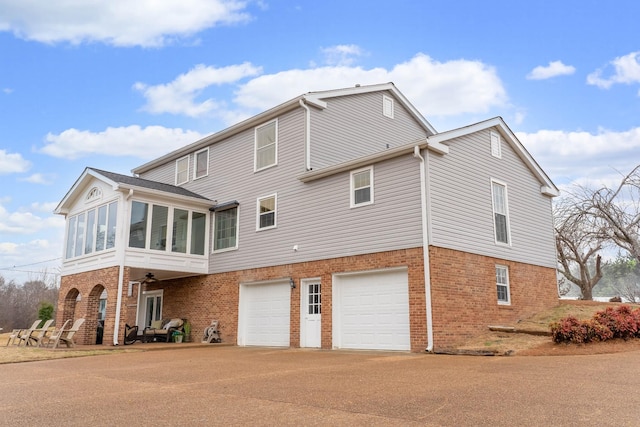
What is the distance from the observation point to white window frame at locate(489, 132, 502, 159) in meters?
15.3

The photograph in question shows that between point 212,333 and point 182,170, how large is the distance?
7446 mm

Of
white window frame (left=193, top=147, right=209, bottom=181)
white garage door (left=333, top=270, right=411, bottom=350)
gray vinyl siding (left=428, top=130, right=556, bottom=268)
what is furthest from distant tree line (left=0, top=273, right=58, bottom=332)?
gray vinyl siding (left=428, top=130, right=556, bottom=268)

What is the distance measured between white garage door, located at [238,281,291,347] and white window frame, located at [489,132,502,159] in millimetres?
7777

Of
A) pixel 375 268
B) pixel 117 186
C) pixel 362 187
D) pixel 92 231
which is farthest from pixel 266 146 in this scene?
pixel 92 231

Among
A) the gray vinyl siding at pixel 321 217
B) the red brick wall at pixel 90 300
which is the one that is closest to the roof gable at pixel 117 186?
the gray vinyl siding at pixel 321 217

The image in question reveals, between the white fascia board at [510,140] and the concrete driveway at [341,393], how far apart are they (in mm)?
6250

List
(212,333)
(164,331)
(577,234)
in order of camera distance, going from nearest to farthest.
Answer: (212,333) < (164,331) < (577,234)

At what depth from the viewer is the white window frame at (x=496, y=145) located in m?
15.3

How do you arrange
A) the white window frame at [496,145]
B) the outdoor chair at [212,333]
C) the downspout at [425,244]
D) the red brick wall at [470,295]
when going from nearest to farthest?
the downspout at [425,244]
the red brick wall at [470,295]
the white window frame at [496,145]
the outdoor chair at [212,333]

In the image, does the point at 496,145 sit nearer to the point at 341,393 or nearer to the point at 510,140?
the point at 510,140

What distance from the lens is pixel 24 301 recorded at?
43438mm

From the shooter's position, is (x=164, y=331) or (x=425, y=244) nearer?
(x=425, y=244)

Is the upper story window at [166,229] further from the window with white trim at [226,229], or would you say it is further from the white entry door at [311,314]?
the white entry door at [311,314]

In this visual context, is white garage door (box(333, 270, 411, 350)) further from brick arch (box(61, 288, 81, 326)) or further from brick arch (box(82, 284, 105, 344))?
brick arch (box(61, 288, 81, 326))
